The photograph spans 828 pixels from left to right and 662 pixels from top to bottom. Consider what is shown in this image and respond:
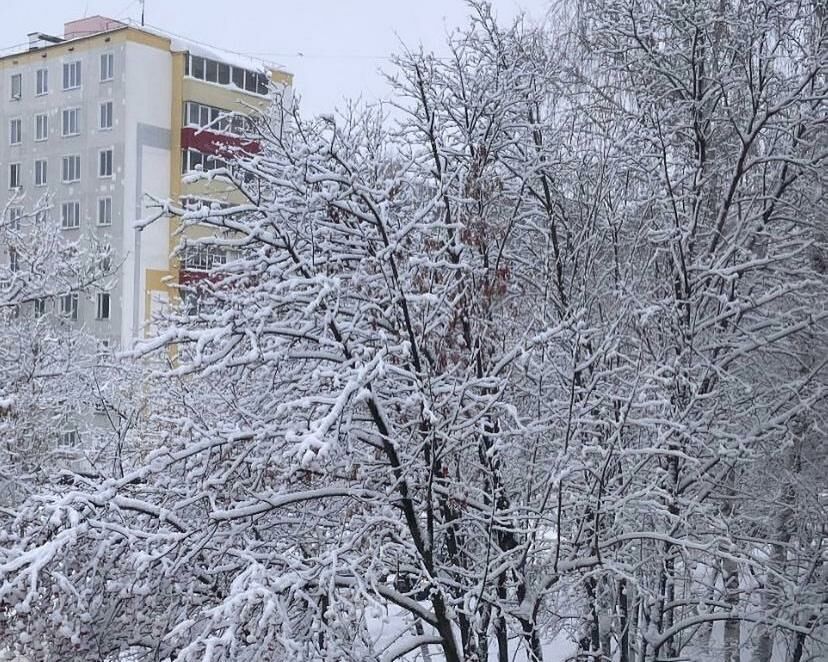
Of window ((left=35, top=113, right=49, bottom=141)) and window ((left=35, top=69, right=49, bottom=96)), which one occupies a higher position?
window ((left=35, top=69, right=49, bottom=96))

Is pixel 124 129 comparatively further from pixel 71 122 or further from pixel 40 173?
pixel 40 173

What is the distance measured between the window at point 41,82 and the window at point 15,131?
4.55 feet

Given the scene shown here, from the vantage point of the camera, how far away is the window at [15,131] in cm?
3759

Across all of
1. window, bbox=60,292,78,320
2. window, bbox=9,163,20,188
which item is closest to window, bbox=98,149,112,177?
window, bbox=60,292,78,320

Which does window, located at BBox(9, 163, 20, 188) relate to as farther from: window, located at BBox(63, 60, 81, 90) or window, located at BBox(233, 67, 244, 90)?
window, located at BBox(233, 67, 244, 90)

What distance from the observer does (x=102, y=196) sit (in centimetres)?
3506

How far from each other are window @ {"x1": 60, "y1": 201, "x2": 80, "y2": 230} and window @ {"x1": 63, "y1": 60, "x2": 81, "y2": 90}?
3503 millimetres

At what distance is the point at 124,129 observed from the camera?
34.2m

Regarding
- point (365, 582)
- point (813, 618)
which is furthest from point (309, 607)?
point (813, 618)

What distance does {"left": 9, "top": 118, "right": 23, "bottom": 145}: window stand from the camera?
3759 cm

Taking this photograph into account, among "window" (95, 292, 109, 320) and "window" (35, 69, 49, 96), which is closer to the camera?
"window" (95, 292, 109, 320)

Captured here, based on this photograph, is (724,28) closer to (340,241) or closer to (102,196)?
(340,241)

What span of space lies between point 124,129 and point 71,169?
2.99 meters

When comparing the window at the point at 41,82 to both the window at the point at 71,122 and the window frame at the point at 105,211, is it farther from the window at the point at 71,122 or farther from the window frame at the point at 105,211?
the window frame at the point at 105,211
